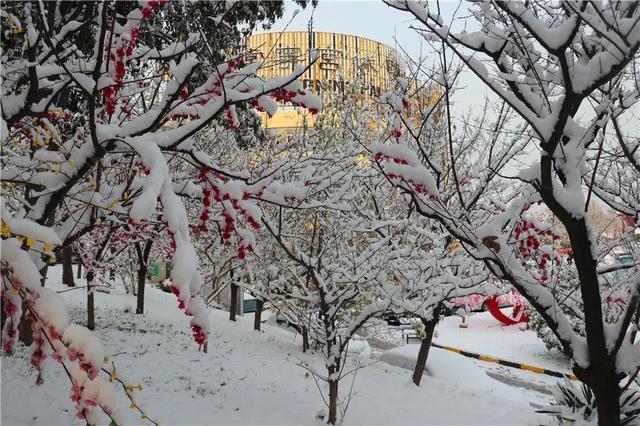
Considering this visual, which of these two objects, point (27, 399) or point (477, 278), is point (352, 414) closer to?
point (477, 278)

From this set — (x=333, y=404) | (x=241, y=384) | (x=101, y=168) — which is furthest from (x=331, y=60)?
(x=101, y=168)

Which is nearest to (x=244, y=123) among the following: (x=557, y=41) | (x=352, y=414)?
(x=352, y=414)

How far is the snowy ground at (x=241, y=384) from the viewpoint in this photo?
613 centimetres

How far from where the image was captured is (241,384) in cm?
812

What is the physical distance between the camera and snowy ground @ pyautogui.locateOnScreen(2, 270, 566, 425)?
6.13m

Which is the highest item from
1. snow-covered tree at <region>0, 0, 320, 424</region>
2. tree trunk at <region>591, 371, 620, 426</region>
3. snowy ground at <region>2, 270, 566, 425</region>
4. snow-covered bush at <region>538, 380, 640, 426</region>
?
snow-covered tree at <region>0, 0, 320, 424</region>

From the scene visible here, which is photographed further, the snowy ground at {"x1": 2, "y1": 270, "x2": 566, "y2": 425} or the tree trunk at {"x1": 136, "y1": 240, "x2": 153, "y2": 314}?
the tree trunk at {"x1": 136, "y1": 240, "x2": 153, "y2": 314}

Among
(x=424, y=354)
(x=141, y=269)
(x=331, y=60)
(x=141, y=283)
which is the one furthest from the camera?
(x=141, y=283)

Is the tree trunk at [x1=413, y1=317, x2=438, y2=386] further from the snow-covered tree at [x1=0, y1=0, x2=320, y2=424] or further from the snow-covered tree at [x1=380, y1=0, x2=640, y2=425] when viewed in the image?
the snow-covered tree at [x1=0, y1=0, x2=320, y2=424]

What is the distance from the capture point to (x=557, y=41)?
284cm

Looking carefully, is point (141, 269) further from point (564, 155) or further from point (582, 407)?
point (564, 155)

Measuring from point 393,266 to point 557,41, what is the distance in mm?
4657

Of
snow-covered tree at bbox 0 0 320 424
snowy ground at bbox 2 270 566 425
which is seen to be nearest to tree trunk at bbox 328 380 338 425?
snowy ground at bbox 2 270 566 425

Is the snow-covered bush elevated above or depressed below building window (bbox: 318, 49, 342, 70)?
below
